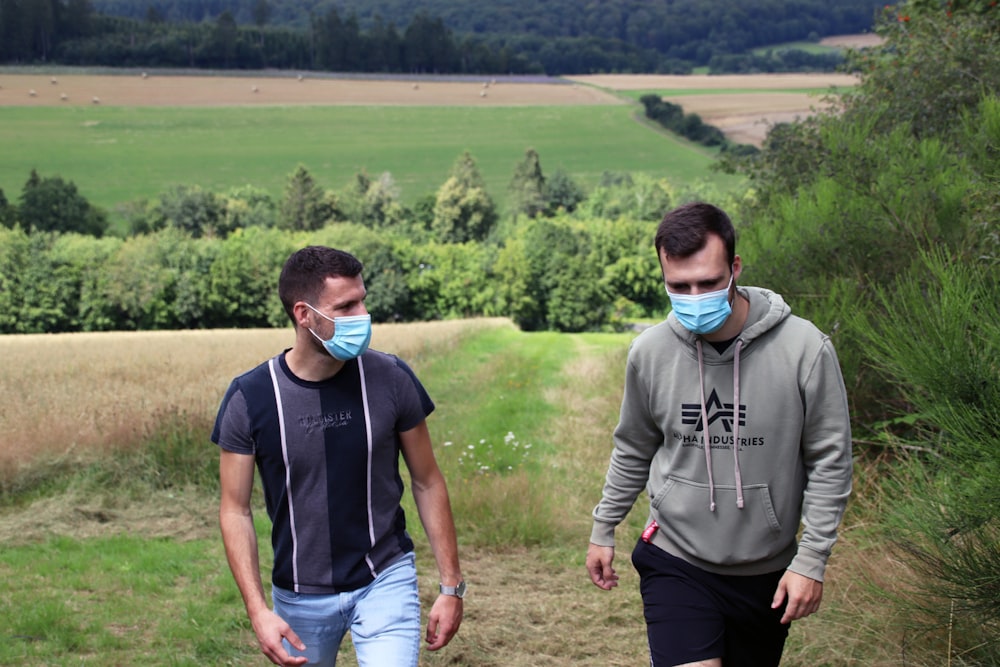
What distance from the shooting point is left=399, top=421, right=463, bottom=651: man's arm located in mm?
3633

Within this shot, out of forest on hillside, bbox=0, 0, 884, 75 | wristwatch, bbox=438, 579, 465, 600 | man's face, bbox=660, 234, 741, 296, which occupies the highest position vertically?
forest on hillside, bbox=0, 0, 884, 75

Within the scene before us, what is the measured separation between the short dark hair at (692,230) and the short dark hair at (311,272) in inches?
40.8

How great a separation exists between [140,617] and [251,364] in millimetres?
12904

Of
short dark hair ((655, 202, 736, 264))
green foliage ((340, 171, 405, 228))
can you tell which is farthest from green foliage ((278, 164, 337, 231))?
short dark hair ((655, 202, 736, 264))

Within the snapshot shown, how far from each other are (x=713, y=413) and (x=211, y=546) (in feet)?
20.8

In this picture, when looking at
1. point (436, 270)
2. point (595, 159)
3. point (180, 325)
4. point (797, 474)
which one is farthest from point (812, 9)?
point (797, 474)

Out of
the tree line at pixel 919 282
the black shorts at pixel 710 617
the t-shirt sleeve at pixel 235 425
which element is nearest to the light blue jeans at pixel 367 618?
the t-shirt sleeve at pixel 235 425

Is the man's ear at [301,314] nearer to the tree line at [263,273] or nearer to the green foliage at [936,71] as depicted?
the green foliage at [936,71]

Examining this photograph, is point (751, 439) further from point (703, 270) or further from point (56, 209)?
point (56, 209)

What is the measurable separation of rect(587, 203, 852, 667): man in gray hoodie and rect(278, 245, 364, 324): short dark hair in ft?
3.40

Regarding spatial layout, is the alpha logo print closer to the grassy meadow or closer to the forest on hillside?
the grassy meadow

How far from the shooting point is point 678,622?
3416 millimetres

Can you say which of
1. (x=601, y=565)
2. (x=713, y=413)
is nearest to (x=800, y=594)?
(x=713, y=413)

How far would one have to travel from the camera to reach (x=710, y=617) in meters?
3.40
